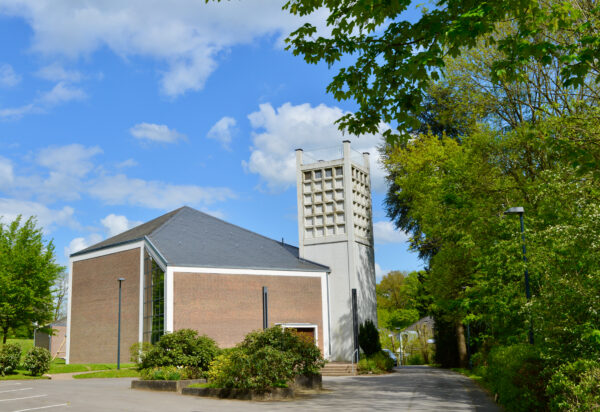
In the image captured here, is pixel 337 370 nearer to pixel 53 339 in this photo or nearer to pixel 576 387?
pixel 576 387

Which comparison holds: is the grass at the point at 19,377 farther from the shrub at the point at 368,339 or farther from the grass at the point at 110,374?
the shrub at the point at 368,339

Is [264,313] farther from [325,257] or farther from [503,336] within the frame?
[503,336]

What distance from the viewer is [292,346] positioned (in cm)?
2059

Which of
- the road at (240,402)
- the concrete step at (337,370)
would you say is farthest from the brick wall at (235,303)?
the road at (240,402)

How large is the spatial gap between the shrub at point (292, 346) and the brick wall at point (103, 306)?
1894cm

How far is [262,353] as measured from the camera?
18641 millimetres

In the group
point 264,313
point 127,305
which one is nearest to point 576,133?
point 264,313

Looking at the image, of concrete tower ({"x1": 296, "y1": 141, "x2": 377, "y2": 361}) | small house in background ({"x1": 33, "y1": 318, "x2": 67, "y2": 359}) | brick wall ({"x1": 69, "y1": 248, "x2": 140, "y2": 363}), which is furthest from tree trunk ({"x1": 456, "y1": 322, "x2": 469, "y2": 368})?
small house in background ({"x1": 33, "y1": 318, "x2": 67, "y2": 359})

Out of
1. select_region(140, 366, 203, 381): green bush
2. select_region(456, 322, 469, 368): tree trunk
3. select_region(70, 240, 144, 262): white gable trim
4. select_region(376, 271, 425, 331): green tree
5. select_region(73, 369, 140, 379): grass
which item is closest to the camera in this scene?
select_region(140, 366, 203, 381): green bush

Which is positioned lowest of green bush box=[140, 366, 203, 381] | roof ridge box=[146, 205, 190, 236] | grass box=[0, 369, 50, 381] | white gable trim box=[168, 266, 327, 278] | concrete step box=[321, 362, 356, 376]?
concrete step box=[321, 362, 356, 376]

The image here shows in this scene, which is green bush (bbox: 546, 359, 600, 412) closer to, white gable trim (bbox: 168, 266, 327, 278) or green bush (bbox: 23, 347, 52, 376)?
green bush (bbox: 23, 347, 52, 376)

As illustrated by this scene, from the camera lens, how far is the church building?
119 ft

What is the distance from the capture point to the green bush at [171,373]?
71.2 ft

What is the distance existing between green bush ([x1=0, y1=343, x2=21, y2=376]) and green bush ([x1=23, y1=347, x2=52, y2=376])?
775mm
